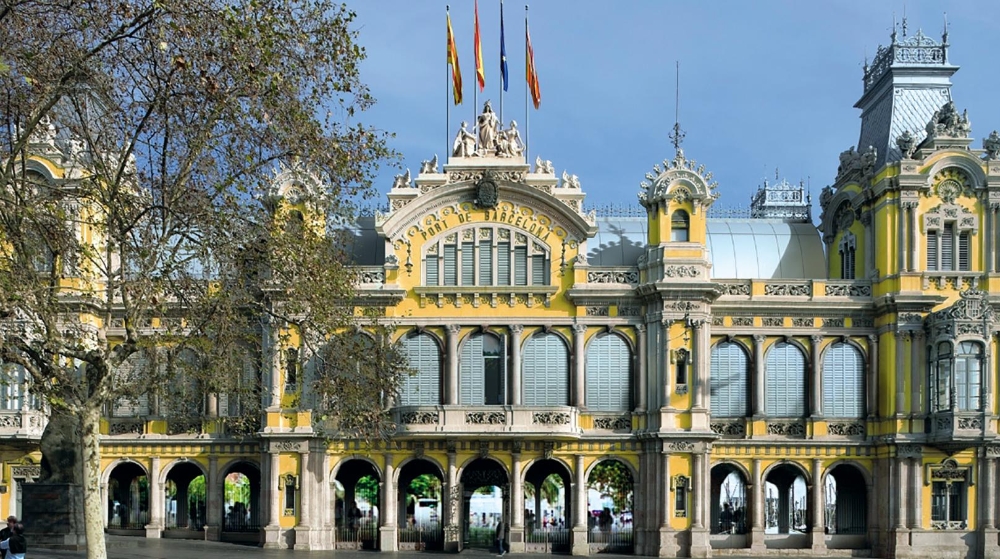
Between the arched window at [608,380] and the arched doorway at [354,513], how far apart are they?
9.77 meters

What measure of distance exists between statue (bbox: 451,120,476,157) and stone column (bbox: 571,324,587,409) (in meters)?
8.70

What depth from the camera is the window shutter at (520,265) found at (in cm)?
5750

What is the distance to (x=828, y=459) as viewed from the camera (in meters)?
58.0

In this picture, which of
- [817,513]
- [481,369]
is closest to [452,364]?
[481,369]

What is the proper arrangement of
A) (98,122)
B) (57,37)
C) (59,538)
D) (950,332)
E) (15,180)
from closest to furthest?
(57,37), (15,180), (98,122), (59,538), (950,332)

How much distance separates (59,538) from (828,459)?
105 ft

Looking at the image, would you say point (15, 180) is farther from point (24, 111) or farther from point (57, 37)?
point (57, 37)

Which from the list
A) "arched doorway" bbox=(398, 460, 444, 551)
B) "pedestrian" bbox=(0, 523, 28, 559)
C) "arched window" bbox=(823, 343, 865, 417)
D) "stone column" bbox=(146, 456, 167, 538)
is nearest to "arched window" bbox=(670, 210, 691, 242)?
"arched window" bbox=(823, 343, 865, 417)

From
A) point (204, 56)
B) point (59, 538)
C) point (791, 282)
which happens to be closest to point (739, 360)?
point (791, 282)

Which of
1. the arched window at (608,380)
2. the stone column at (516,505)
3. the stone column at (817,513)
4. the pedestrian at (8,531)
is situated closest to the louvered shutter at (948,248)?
the stone column at (817,513)

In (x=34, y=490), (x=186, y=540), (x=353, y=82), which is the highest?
(x=353, y=82)

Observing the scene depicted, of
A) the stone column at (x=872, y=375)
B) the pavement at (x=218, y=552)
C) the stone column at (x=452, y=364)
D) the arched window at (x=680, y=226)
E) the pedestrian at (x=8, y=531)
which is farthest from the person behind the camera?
the stone column at (x=872, y=375)

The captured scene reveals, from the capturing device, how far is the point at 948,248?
58.0 m

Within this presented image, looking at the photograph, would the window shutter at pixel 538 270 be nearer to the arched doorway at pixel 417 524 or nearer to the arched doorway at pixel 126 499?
the arched doorway at pixel 417 524
